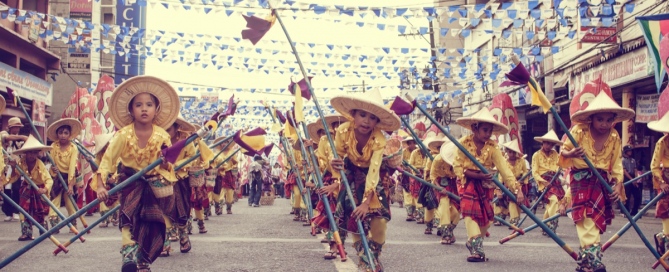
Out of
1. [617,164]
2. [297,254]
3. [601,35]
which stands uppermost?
[601,35]

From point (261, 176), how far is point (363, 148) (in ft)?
58.4

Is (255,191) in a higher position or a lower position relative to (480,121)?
lower

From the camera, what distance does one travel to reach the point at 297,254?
9367 millimetres

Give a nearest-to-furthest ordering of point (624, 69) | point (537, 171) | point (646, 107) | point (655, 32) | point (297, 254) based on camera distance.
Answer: point (297, 254), point (655, 32), point (537, 171), point (624, 69), point (646, 107)

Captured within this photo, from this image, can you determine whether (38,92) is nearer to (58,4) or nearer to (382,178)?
(58,4)

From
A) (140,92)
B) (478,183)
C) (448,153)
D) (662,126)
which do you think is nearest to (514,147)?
(448,153)

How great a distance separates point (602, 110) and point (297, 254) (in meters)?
3.74

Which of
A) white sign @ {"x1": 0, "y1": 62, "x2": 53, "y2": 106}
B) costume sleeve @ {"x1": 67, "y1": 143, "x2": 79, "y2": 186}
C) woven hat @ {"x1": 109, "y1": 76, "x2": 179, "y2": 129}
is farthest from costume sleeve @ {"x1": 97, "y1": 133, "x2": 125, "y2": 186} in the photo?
white sign @ {"x1": 0, "y1": 62, "x2": 53, "y2": 106}

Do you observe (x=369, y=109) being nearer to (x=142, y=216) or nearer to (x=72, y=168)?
(x=142, y=216)

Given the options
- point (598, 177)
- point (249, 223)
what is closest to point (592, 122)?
point (598, 177)

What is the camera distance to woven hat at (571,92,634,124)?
7926 mm

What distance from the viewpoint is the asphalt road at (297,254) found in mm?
8258

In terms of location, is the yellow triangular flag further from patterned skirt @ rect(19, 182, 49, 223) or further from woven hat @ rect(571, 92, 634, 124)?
patterned skirt @ rect(19, 182, 49, 223)

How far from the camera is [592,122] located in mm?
8211
